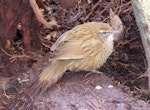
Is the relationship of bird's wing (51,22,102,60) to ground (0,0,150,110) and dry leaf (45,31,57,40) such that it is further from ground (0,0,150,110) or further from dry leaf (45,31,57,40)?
dry leaf (45,31,57,40)

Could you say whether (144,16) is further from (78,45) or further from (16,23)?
(16,23)

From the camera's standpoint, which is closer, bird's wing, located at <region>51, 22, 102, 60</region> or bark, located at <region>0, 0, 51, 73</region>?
bird's wing, located at <region>51, 22, 102, 60</region>

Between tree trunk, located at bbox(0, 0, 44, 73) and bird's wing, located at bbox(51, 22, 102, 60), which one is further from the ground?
tree trunk, located at bbox(0, 0, 44, 73)

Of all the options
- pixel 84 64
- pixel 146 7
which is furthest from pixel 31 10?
pixel 146 7

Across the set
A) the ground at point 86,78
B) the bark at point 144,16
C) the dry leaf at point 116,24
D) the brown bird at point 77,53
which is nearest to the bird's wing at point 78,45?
the brown bird at point 77,53

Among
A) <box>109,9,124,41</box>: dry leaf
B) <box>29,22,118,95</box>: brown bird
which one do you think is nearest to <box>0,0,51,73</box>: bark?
<box>29,22,118,95</box>: brown bird

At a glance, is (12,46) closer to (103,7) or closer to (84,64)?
(84,64)

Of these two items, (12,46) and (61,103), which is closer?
(61,103)
